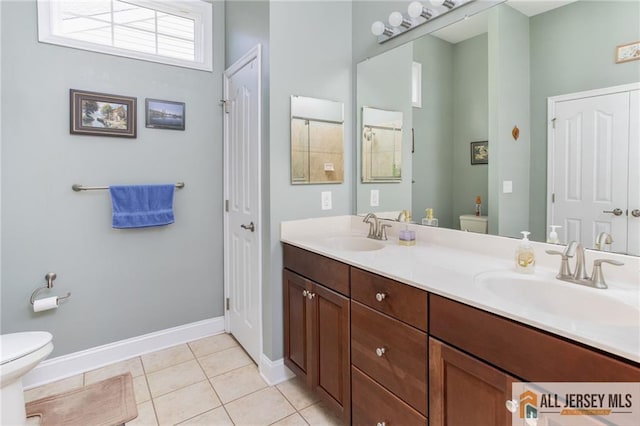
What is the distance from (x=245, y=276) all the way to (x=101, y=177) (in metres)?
1.19

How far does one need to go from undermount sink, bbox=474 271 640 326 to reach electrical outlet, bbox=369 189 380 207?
1014 mm

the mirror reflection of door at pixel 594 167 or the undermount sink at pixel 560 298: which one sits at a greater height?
the mirror reflection of door at pixel 594 167

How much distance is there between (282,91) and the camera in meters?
1.97

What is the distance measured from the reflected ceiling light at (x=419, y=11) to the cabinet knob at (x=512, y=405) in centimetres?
176

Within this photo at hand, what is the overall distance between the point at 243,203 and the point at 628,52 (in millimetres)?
2096

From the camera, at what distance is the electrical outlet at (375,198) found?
2.17 meters

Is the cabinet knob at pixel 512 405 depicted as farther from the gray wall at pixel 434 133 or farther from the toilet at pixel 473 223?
the gray wall at pixel 434 133

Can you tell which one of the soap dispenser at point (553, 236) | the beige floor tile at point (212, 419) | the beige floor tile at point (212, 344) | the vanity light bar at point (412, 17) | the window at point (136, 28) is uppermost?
the window at point (136, 28)

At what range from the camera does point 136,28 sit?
91.7 inches

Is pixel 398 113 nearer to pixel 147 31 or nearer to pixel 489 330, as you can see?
pixel 489 330

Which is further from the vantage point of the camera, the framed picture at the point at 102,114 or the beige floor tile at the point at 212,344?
the beige floor tile at the point at 212,344

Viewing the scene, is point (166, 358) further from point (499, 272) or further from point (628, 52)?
point (628, 52)

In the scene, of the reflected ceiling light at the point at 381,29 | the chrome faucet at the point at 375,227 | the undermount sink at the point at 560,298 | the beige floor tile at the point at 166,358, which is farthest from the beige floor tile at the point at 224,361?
the reflected ceiling light at the point at 381,29

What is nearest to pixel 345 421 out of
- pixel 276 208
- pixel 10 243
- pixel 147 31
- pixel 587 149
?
pixel 276 208
